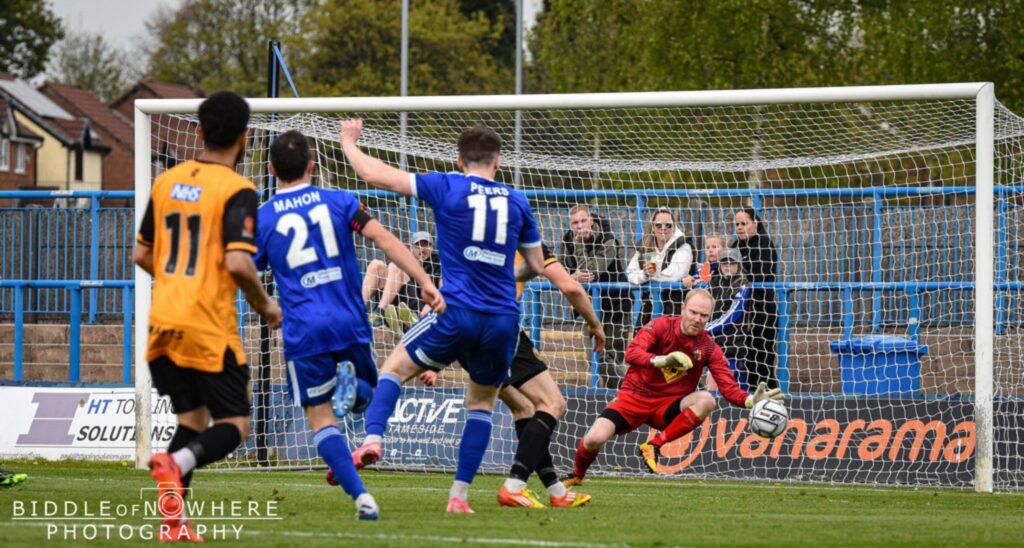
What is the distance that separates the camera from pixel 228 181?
6.05 meters

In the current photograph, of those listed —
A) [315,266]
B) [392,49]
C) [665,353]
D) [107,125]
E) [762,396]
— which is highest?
[392,49]

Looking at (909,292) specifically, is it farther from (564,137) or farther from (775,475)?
(564,137)

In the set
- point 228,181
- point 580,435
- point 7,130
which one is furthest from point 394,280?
point 7,130

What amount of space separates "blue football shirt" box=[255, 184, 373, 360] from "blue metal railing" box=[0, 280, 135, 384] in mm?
8626

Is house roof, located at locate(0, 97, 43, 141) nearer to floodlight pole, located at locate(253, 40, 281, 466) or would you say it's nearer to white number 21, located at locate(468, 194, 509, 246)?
floodlight pole, located at locate(253, 40, 281, 466)

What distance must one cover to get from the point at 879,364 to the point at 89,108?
68438 millimetres

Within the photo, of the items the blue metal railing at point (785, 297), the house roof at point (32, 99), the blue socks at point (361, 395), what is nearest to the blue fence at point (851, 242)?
the blue metal railing at point (785, 297)

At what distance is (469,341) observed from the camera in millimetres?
7344

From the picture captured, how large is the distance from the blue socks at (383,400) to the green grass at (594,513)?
20.3 inches

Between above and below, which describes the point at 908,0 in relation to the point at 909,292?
above

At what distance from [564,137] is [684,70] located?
47.1ft

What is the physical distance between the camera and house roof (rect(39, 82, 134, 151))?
73.6 meters

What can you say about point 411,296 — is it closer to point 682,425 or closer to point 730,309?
point 730,309

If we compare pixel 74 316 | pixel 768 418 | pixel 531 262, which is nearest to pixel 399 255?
pixel 531 262
